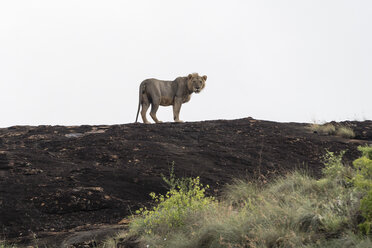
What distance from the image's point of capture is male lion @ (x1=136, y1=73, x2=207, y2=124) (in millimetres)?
14547

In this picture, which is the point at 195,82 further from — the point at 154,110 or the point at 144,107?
the point at 144,107

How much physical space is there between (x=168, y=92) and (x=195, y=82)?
964mm

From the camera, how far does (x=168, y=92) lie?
48.6 ft

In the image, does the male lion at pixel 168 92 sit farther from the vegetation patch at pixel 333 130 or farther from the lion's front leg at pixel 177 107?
the vegetation patch at pixel 333 130

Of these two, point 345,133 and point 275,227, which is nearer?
point 275,227

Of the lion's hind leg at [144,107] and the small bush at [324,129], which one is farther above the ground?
the lion's hind leg at [144,107]

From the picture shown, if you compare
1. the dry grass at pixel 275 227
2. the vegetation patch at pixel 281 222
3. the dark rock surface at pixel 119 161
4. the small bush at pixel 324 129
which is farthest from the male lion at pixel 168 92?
the dry grass at pixel 275 227

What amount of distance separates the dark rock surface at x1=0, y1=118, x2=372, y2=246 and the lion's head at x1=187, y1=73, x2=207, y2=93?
135 centimetres

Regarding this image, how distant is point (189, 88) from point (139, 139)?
364 cm

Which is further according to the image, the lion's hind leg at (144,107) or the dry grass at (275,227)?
the lion's hind leg at (144,107)

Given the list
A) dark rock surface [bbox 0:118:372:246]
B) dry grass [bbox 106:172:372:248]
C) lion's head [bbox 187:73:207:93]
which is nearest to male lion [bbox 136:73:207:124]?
lion's head [bbox 187:73:207:93]

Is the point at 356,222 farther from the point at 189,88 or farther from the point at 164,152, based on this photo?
the point at 189,88

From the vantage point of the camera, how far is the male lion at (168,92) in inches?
573

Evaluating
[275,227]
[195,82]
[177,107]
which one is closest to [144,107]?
[177,107]
